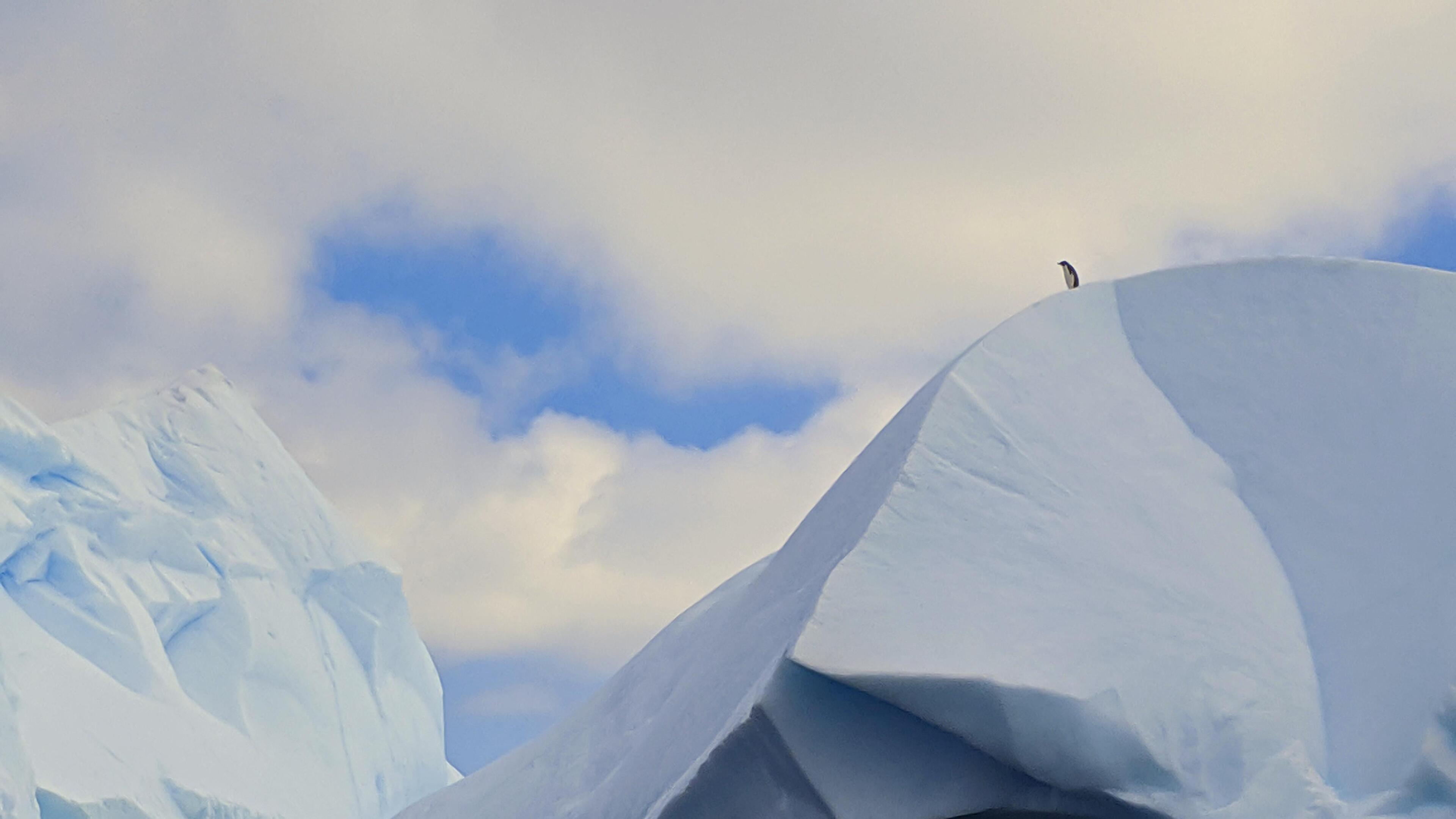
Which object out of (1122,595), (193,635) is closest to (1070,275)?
(1122,595)

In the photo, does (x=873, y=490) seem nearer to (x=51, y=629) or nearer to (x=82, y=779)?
(x=82, y=779)

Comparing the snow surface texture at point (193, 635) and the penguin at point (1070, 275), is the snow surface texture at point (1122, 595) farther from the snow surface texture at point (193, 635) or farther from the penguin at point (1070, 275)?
the snow surface texture at point (193, 635)

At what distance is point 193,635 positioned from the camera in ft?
53.0

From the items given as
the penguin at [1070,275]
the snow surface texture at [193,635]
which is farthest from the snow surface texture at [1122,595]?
the snow surface texture at [193,635]

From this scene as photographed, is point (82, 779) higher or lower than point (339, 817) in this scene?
higher

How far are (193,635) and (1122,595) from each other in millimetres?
15078

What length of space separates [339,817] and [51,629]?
4716mm

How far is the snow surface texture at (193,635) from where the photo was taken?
42.1 ft

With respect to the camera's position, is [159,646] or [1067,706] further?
[159,646]

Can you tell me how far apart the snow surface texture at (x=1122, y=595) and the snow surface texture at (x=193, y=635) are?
9188 millimetres

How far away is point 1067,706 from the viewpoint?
367 centimetres

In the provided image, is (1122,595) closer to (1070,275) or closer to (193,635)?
(1070,275)

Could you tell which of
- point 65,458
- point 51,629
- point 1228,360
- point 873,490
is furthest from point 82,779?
point 1228,360

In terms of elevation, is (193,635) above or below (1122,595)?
above
